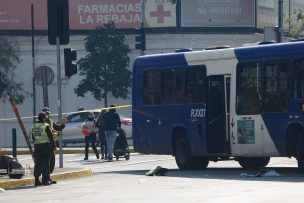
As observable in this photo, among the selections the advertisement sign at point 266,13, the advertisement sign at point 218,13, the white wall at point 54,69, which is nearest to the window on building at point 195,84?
the white wall at point 54,69

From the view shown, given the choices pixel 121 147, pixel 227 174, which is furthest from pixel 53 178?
pixel 121 147

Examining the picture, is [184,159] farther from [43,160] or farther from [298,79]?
[43,160]

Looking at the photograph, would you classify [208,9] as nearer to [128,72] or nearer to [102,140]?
[128,72]

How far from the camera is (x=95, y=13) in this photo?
6925 cm

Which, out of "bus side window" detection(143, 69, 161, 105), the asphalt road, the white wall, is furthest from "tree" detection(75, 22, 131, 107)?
the asphalt road

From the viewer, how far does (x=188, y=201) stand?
18906mm

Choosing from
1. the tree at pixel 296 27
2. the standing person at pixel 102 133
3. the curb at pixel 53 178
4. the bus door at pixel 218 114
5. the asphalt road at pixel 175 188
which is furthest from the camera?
the tree at pixel 296 27

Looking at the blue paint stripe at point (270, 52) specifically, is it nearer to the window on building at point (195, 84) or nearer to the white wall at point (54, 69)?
the window on building at point (195, 84)

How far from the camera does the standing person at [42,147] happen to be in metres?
25.3

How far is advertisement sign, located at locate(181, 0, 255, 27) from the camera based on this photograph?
68.8 meters

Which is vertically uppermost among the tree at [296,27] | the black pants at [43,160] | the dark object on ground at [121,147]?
the tree at [296,27]

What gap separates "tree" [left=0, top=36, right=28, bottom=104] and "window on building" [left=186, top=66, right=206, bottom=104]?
3793 cm

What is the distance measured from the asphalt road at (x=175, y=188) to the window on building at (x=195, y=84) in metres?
1.76

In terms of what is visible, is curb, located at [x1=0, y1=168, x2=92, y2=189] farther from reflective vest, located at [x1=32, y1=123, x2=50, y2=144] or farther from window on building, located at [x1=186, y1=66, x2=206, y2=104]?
window on building, located at [x1=186, y1=66, x2=206, y2=104]
